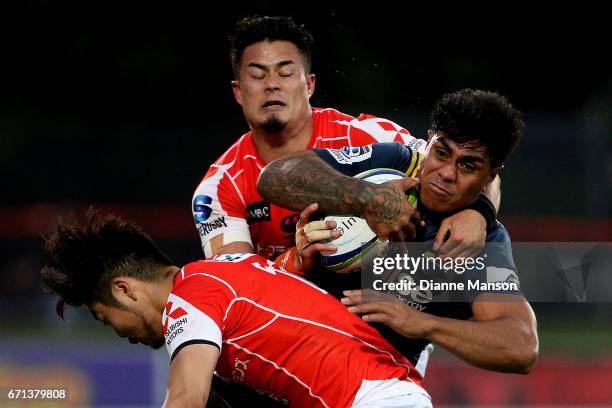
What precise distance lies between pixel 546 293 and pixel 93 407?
12.9ft

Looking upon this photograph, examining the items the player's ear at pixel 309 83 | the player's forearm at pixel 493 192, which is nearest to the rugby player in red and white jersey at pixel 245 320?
the player's forearm at pixel 493 192

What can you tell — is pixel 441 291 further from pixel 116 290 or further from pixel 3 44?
pixel 3 44

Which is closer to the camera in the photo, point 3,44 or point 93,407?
point 93,407

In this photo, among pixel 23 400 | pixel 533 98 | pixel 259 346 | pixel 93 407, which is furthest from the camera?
pixel 533 98

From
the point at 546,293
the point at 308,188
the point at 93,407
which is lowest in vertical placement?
the point at 93,407

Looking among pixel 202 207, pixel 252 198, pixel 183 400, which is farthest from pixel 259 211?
pixel 183 400

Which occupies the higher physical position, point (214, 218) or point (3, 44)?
point (3, 44)

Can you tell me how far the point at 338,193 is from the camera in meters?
4.02

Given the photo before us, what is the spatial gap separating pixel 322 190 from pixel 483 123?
710 mm

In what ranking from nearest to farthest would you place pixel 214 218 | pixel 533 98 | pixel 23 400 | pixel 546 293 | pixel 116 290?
pixel 116 290 < pixel 214 218 < pixel 546 293 < pixel 23 400 < pixel 533 98

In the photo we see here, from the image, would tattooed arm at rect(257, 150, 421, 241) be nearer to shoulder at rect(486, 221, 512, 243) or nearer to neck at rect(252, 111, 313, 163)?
shoulder at rect(486, 221, 512, 243)

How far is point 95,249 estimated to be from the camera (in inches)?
155

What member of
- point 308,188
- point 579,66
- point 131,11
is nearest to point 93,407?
point 308,188

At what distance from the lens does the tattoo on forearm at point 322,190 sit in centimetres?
391
